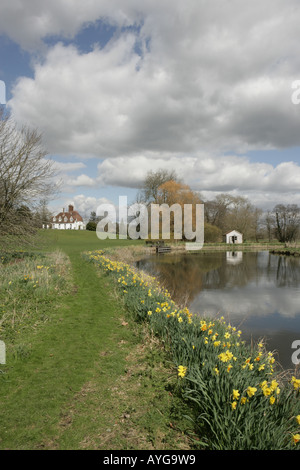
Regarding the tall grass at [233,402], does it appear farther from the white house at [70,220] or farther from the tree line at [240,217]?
the white house at [70,220]

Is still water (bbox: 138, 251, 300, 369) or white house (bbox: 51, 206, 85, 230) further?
white house (bbox: 51, 206, 85, 230)

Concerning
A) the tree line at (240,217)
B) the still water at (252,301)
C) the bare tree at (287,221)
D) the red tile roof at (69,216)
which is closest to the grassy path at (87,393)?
the still water at (252,301)

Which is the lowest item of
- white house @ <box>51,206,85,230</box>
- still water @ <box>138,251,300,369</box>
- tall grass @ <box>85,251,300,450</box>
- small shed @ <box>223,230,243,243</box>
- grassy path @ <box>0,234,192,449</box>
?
still water @ <box>138,251,300,369</box>

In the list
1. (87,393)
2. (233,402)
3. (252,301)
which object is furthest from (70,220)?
(233,402)

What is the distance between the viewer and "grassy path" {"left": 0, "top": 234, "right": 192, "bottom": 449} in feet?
9.40

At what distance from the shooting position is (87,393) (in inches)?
143

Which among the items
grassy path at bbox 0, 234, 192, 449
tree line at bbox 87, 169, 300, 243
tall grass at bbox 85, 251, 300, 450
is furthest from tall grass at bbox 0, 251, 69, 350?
tree line at bbox 87, 169, 300, 243

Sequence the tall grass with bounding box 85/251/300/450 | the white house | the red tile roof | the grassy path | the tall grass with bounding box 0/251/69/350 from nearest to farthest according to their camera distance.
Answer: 1. the tall grass with bounding box 85/251/300/450
2. the grassy path
3. the tall grass with bounding box 0/251/69/350
4. the white house
5. the red tile roof

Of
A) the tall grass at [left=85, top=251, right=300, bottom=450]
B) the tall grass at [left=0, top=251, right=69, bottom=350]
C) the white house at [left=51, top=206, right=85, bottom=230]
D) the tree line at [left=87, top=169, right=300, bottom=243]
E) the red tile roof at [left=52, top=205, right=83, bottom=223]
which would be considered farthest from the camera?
the red tile roof at [left=52, top=205, right=83, bottom=223]

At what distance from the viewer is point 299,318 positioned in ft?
32.1

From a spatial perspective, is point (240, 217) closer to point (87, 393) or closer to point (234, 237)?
point (234, 237)

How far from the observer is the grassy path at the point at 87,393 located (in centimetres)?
287

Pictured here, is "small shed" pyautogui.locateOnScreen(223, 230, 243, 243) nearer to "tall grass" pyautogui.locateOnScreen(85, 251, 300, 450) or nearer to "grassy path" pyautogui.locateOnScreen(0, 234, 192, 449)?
"grassy path" pyautogui.locateOnScreen(0, 234, 192, 449)

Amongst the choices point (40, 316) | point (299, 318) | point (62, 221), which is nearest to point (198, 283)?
point (299, 318)
